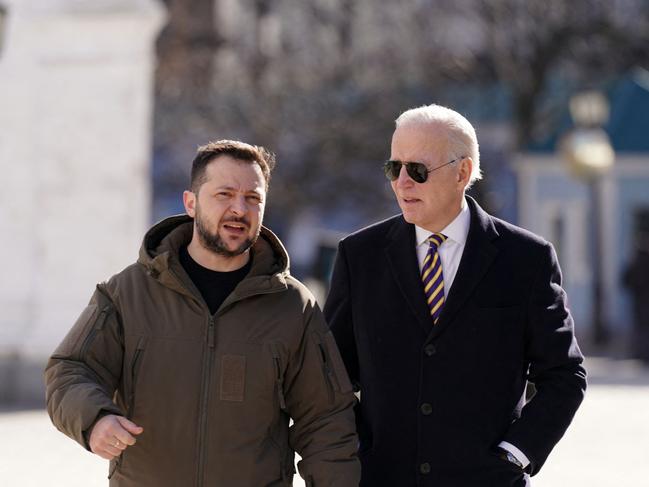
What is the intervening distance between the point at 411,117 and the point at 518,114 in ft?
89.9

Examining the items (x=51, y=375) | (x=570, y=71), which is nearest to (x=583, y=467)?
(x=51, y=375)

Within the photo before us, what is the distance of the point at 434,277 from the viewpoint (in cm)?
484

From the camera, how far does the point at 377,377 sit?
475 centimetres

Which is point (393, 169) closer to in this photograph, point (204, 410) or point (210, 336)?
point (210, 336)

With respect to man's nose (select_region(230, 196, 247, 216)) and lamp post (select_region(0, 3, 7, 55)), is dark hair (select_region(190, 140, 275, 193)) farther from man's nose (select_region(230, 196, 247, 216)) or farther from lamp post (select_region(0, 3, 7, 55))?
lamp post (select_region(0, 3, 7, 55))

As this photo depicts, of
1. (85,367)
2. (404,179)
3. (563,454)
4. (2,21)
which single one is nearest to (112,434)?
(85,367)

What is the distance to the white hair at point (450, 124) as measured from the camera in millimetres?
A: 4785

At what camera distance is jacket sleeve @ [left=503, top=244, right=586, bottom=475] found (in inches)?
182

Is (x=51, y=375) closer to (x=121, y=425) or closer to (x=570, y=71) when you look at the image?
(x=121, y=425)

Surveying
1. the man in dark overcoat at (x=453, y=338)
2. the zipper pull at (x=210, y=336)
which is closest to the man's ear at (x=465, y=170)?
the man in dark overcoat at (x=453, y=338)

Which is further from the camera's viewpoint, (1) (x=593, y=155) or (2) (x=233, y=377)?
(1) (x=593, y=155)

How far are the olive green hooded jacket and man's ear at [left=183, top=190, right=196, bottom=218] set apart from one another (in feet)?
0.45

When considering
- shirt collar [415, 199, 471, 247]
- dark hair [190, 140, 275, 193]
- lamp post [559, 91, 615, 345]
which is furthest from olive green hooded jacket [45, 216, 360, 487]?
lamp post [559, 91, 615, 345]

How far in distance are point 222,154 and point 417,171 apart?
24.5 inches
